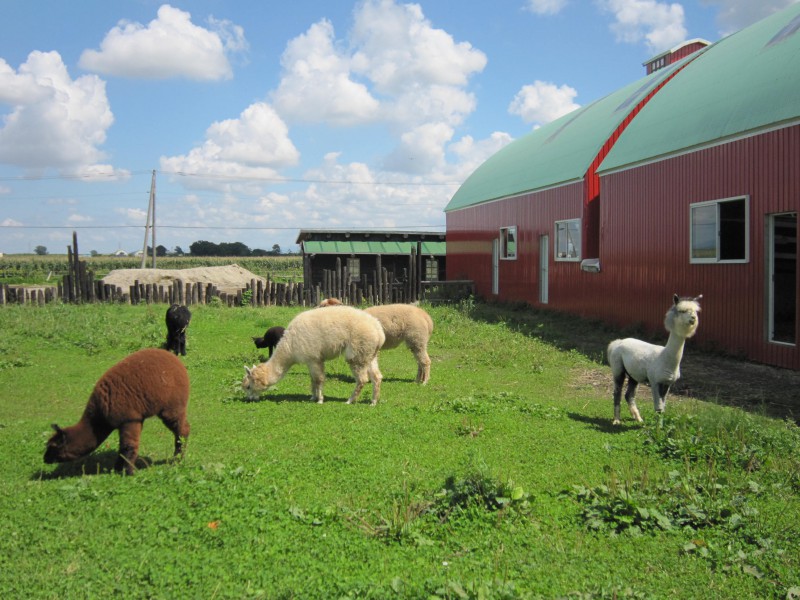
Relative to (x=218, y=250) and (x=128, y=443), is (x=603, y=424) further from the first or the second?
(x=218, y=250)

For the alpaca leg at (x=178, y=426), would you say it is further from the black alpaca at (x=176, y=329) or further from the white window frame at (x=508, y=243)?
the white window frame at (x=508, y=243)

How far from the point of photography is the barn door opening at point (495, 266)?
1019 inches

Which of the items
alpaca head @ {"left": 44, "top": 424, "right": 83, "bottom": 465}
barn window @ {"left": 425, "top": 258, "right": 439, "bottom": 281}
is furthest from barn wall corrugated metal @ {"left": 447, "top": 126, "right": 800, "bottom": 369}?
alpaca head @ {"left": 44, "top": 424, "right": 83, "bottom": 465}

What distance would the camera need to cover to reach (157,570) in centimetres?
430

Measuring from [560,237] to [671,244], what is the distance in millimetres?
5974

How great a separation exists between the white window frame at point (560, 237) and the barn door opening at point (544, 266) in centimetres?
57

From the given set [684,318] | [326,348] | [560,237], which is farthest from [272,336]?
[560,237]

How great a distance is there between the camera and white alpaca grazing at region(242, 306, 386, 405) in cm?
955

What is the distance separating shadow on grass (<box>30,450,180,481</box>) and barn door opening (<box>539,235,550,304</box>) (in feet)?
55.7

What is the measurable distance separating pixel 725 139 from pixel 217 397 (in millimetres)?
11382

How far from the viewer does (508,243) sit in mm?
25062

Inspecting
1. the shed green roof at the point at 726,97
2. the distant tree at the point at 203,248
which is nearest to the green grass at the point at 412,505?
the shed green roof at the point at 726,97

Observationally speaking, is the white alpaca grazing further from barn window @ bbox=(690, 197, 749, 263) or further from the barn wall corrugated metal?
barn window @ bbox=(690, 197, 749, 263)

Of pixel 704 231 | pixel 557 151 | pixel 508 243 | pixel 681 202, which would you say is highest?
→ pixel 557 151
